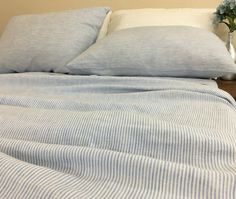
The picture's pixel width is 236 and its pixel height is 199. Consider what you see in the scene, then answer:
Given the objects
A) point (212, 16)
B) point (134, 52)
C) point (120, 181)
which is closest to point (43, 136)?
point (120, 181)

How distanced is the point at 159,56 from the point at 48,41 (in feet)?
1.88

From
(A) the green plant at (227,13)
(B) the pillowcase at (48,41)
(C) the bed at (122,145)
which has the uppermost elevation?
(A) the green plant at (227,13)

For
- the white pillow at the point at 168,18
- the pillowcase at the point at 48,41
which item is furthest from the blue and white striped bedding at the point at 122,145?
the white pillow at the point at 168,18

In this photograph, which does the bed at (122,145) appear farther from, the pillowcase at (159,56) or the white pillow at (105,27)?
the white pillow at (105,27)

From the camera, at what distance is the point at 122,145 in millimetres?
681

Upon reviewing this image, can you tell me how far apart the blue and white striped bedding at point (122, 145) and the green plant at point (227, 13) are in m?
0.67

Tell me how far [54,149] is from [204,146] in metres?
0.30

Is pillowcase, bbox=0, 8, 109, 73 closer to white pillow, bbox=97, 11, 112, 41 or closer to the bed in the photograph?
white pillow, bbox=97, 11, 112, 41

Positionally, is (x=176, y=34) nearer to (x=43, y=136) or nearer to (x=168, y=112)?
(x=168, y=112)

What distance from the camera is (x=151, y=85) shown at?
112cm

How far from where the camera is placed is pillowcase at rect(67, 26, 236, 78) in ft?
4.19

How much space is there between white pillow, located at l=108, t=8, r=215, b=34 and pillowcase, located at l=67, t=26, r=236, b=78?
208 millimetres

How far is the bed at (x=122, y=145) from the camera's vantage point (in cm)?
53

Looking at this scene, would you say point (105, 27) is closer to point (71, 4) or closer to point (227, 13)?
point (71, 4)
